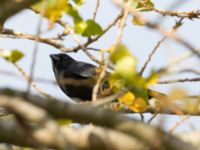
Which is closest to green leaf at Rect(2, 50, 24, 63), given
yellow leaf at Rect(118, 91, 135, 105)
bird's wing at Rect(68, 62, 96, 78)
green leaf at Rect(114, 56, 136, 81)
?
yellow leaf at Rect(118, 91, 135, 105)

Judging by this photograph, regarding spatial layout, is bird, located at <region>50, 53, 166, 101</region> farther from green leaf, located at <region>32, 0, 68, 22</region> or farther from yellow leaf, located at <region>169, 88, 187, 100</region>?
yellow leaf, located at <region>169, 88, 187, 100</region>

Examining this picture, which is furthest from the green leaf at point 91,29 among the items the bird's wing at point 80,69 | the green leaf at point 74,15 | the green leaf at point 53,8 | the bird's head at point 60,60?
the bird's head at point 60,60

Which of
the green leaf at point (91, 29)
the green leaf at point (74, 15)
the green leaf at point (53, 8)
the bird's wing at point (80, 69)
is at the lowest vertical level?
the bird's wing at point (80, 69)

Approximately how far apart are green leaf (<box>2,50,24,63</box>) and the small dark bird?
2.96 meters

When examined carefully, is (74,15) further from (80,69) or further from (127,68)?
(80,69)

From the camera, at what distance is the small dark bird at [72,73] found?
19.1ft

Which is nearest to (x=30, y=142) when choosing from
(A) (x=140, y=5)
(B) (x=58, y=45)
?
(B) (x=58, y=45)

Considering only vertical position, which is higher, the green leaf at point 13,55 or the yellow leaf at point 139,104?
the green leaf at point 13,55

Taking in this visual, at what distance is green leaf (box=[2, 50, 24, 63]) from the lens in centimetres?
225

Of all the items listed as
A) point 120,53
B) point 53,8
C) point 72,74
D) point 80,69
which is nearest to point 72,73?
point 72,74

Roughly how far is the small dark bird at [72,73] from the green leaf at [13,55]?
296cm

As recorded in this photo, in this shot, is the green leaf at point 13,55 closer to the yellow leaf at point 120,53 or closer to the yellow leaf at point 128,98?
the yellow leaf at point 128,98

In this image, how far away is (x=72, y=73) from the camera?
21.0ft

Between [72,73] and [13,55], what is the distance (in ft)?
13.6
